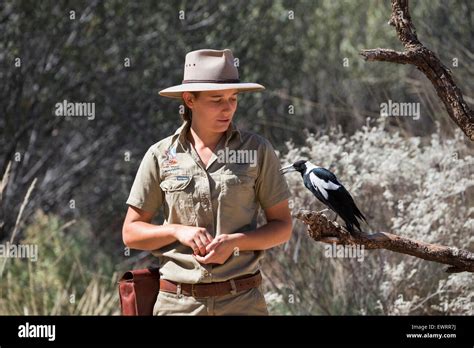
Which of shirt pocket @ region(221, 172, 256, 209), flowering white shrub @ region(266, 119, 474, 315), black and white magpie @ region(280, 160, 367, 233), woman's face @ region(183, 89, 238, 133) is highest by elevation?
woman's face @ region(183, 89, 238, 133)

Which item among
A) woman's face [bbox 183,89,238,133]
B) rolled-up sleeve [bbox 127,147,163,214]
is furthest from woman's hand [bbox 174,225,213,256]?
woman's face [bbox 183,89,238,133]

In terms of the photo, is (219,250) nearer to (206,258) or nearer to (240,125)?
(206,258)

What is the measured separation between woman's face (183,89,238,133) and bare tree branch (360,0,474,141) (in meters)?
0.46

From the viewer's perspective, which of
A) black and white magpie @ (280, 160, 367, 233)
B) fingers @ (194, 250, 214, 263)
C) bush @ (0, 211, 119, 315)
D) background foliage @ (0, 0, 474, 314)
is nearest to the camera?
fingers @ (194, 250, 214, 263)

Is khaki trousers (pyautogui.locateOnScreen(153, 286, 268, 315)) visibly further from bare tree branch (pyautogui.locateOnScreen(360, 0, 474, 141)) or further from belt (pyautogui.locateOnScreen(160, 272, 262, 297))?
bare tree branch (pyautogui.locateOnScreen(360, 0, 474, 141))

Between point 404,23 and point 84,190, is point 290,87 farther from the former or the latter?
point 404,23

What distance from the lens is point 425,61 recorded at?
3004 mm

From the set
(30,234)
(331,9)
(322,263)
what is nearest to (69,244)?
(30,234)

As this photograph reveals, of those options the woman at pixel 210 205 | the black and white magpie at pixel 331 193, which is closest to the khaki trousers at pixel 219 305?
the woman at pixel 210 205

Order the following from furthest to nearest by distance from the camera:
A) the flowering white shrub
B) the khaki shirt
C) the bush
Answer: the bush
the flowering white shrub
the khaki shirt

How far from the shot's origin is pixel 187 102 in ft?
10.3

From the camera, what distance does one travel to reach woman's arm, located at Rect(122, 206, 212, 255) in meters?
2.83

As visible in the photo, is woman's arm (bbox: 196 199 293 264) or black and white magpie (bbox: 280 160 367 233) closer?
woman's arm (bbox: 196 199 293 264)

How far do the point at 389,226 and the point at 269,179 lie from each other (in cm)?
279
